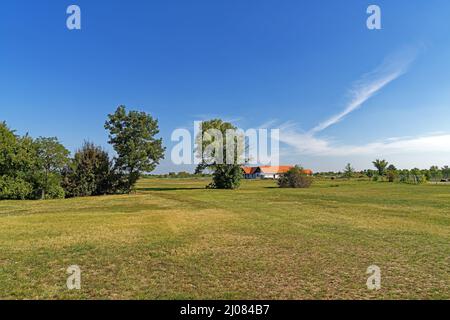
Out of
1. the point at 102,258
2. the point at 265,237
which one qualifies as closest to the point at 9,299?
the point at 102,258

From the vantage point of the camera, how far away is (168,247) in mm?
8891

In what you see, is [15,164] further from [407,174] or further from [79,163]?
[407,174]

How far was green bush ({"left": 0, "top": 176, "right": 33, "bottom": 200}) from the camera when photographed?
91.8 ft

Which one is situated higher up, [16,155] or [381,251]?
[16,155]

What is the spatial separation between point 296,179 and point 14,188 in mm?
40140

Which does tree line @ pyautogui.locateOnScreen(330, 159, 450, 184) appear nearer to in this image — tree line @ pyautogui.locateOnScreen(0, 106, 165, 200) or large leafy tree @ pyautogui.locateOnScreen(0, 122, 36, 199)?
tree line @ pyautogui.locateOnScreen(0, 106, 165, 200)

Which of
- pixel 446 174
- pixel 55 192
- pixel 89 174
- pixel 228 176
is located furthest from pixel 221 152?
pixel 446 174

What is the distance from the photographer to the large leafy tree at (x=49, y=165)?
99.1ft

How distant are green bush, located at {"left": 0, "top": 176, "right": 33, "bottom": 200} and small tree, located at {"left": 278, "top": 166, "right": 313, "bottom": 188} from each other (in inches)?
1499

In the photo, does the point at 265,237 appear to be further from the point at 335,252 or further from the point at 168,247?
the point at 168,247

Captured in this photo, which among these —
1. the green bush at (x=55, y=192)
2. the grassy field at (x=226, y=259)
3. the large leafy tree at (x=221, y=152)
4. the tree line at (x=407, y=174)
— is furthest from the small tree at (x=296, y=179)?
the grassy field at (x=226, y=259)

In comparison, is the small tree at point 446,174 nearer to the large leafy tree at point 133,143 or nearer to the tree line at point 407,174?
the tree line at point 407,174
